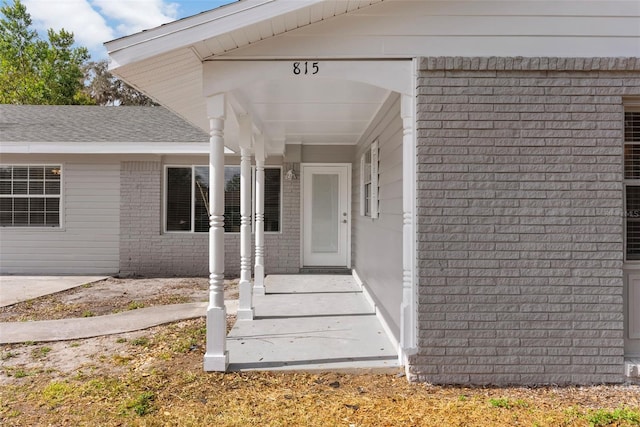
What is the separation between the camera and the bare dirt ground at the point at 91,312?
13.9 feet

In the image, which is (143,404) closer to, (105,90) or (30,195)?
(30,195)

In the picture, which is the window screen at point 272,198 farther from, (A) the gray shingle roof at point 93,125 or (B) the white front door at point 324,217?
(A) the gray shingle roof at point 93,125

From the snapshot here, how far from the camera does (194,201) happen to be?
9.73 m

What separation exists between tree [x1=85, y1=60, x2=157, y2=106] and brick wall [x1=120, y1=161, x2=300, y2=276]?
66.9 ft

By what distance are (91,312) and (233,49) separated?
14.7 feet

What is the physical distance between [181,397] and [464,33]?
3.75 m

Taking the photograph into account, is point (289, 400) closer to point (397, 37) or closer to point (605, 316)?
point (605, 316)

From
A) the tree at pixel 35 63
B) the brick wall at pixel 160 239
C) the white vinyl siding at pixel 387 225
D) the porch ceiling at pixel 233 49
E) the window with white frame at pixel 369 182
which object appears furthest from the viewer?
the tree at pixel 35 63

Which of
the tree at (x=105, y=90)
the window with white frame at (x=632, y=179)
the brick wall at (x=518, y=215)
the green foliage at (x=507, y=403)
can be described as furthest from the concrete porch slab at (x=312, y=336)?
the tree at (x=105, y=90)

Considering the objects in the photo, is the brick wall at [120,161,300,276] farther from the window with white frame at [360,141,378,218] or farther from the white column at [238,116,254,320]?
the white column at [238,116,254,320]

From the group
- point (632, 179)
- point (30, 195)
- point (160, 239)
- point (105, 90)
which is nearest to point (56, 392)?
point (632, 179)

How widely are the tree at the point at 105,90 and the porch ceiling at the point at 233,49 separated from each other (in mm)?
25013

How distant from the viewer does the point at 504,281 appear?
147 inches

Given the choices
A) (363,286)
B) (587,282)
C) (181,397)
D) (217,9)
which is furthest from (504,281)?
(363,286)
